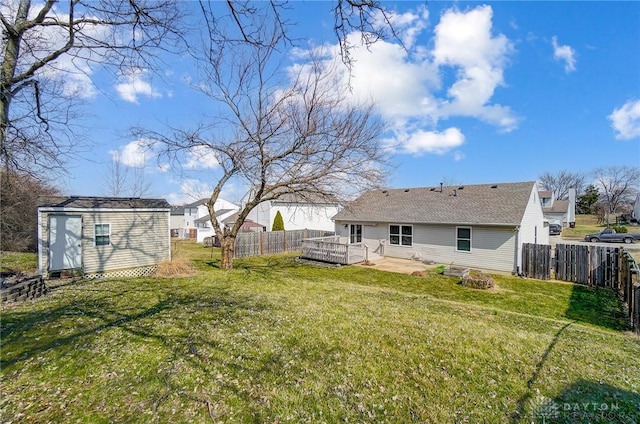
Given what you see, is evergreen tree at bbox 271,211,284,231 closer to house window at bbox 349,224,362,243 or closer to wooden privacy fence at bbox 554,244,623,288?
house window at bbox 349,224,362,243

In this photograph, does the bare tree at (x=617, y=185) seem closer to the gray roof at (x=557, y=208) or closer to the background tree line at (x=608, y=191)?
the background tree line at (x=608, y=191)

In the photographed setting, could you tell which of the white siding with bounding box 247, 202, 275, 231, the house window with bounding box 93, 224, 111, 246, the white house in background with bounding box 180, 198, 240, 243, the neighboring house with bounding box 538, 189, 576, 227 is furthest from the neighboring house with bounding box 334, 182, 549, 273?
the neighboring house with bounding box 538, 189, 576, 227

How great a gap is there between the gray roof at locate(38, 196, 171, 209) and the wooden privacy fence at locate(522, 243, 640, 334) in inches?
654

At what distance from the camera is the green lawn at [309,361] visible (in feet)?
10.5

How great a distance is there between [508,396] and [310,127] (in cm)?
986

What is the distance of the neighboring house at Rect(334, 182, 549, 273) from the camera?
1324 centimetres

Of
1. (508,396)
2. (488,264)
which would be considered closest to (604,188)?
(488,264)

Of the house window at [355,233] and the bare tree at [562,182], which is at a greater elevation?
the bare tree at [562,182]

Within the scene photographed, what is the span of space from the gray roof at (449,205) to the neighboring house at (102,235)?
8.83 m

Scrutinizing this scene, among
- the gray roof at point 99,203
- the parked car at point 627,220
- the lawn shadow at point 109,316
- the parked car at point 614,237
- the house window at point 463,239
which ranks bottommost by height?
the lawn shadow at point 109,316

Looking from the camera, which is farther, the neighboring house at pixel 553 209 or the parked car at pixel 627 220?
the parked car at pixel 627 220

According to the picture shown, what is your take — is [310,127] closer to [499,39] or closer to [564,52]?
[499,39]

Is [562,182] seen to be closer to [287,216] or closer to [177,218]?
[287,216]

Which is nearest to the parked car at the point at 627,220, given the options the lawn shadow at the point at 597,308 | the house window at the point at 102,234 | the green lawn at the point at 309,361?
the lawn shadow at the point at 597,308
